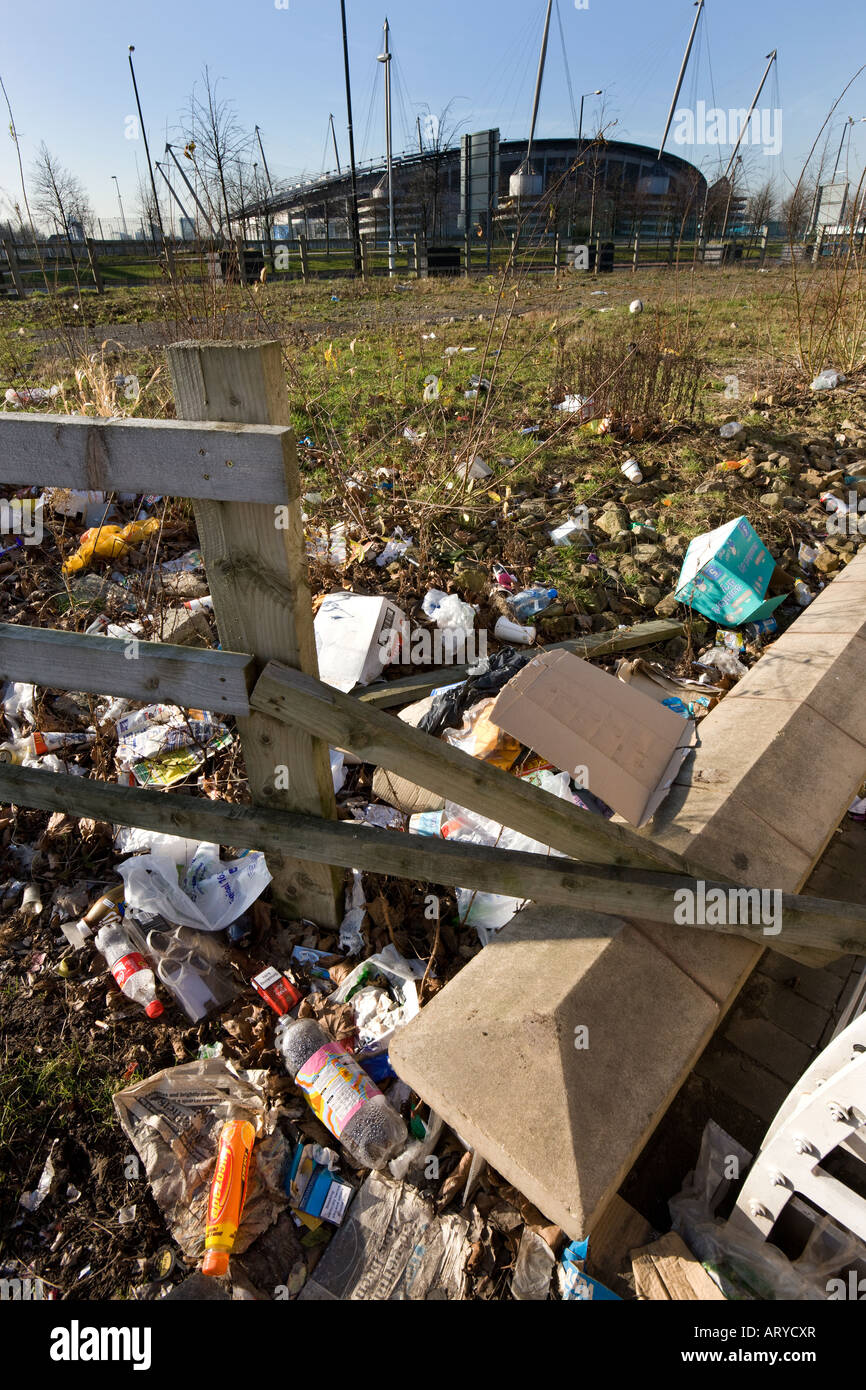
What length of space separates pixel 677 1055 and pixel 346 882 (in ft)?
3.63

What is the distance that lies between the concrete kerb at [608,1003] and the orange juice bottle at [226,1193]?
17.0 inches

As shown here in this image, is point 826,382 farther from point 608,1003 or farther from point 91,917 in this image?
point 91,917

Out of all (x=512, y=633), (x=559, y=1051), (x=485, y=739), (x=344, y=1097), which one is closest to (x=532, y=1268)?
(x=559, y=1051)

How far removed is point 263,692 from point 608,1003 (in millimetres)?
1135

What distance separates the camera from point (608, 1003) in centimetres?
175

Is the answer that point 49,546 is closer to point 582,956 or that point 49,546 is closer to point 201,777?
point 201,777

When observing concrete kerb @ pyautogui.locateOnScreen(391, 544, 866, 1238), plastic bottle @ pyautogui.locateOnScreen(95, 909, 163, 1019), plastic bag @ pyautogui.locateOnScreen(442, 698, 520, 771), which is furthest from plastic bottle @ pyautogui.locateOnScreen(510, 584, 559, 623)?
plastic bottle @ pyautogui.locateOnScreen(95, 909, 163, 1019)

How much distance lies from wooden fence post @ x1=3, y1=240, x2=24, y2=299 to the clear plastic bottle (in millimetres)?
16697

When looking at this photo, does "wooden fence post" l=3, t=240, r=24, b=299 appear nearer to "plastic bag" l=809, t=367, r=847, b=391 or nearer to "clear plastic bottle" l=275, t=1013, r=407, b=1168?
"plastic bag" l=809, t=367, r=847, b=391

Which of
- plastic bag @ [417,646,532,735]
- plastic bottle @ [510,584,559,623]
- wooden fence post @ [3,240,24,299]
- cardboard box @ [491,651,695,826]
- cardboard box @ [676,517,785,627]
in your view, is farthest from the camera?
wooden fence post @ [3,240,24,299]

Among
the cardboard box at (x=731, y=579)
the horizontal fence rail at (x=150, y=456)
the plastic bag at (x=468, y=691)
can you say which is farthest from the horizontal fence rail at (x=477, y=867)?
the cardboard box at (x=731, y=579)

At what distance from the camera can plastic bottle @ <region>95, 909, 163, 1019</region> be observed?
83.7 inches

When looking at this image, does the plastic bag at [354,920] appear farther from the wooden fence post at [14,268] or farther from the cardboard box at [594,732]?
the wooden fence post at [14,268]

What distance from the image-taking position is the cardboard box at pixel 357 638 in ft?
10.5
